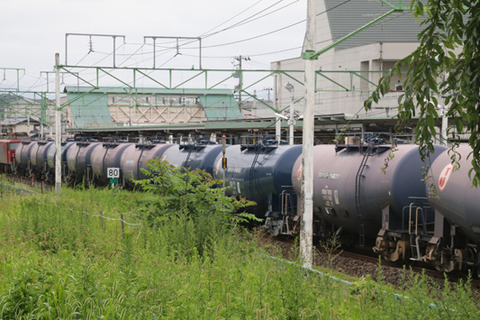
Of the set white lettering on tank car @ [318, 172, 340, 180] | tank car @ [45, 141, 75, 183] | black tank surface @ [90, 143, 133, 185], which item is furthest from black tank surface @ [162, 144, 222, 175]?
tank car @ [45, 141, 75, 183]

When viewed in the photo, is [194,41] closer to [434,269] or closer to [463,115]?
[434,269]

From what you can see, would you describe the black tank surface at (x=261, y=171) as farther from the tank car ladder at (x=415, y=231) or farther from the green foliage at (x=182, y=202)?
the green foliage at (x=182, y=202)

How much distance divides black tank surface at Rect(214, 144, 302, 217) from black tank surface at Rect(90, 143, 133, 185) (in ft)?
37.8

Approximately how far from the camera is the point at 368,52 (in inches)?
2205

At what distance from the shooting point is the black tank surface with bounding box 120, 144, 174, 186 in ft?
93.3

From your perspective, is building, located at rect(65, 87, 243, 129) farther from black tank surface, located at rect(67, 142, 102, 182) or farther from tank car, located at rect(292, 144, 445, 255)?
tank car, located at rect(292, 144, 445, 255)

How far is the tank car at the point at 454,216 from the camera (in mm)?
12016

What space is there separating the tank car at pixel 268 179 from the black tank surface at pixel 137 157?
723 cm

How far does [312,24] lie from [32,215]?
8256 mm

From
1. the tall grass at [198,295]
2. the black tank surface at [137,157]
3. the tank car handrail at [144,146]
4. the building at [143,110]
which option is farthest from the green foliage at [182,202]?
the building at [143,110]

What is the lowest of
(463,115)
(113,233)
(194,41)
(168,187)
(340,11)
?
(113,233)

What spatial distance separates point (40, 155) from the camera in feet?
144

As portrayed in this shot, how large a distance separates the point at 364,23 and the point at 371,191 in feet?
170

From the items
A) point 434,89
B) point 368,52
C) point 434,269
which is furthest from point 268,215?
point 368,52
